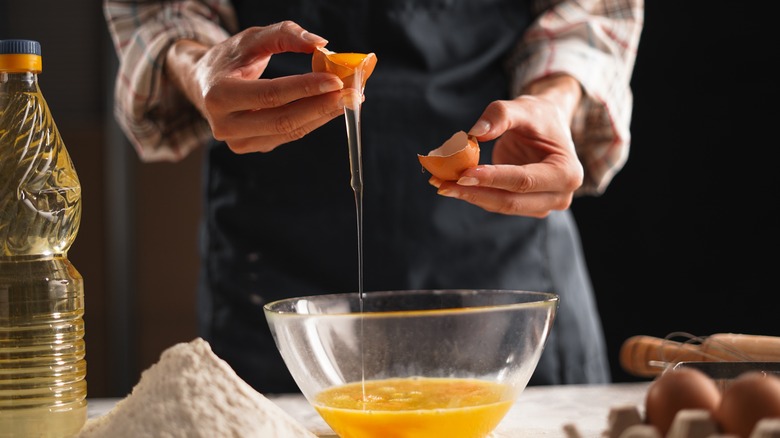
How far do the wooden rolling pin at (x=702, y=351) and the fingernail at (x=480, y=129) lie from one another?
1.02 ft

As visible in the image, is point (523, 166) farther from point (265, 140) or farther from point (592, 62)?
point (592, 62)

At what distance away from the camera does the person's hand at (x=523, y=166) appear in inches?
42.8

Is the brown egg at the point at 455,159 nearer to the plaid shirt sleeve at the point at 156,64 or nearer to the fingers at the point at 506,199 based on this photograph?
the fingers at the point at 506,199

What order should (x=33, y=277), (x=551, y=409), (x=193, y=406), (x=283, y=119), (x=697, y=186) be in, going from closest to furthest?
(x=193, y=406) → (x=33, y=277) → (x=283, y=119) → (x=551, y=409) → (x=697, y=186)

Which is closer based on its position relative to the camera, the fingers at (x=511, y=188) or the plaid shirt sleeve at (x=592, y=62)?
the fingers at (x=511, y=188)

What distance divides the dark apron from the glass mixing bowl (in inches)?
21.6

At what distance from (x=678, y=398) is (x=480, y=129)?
45 centimetres

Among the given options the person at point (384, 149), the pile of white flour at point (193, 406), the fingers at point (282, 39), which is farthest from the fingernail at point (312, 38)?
the person at point (384, 149)

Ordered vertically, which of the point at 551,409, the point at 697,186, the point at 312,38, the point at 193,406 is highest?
the point at 312,38

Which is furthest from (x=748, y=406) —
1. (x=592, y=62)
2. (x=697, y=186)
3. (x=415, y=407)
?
(x=697, y=186)

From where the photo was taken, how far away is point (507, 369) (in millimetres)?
957

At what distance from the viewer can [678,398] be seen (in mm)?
695

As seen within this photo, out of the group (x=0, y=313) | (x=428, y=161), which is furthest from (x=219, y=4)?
(x=0, y=313)

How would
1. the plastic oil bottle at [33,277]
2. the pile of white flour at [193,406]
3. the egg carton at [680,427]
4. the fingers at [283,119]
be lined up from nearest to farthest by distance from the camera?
the egg carton at [680,427] < the pile of white flour at [193,406] < the plastic oil bottle at [33,277] < the fingers at [283,119]
